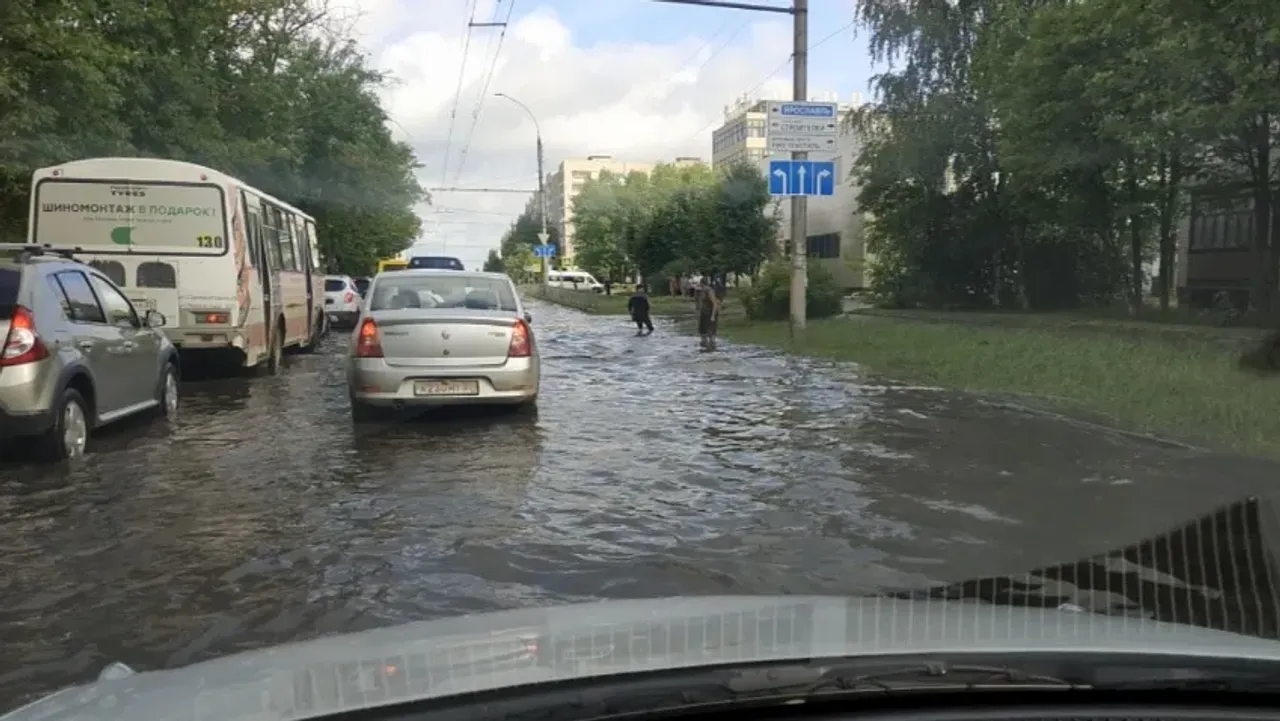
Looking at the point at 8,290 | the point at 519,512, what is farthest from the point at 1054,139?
the point at 8,290

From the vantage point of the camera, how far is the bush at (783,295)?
2975 centimetres

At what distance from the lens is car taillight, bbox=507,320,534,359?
10531mm

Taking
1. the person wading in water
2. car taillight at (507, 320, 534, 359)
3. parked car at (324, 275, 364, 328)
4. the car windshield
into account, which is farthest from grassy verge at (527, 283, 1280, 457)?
parked car at (324, 275, 364, 328)

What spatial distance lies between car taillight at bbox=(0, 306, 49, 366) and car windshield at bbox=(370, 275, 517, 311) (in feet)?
10.6

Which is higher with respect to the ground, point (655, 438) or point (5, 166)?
point (5, 166)

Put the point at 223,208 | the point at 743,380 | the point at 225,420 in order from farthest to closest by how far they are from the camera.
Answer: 1. the point at 743,380
2. the point at 223,208
3. the point at 225,420

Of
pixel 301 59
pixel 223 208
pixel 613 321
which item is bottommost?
pixel 613 321

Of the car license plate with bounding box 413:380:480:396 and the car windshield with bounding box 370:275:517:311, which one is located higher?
the car windshield with bounding box 370:275:517:311

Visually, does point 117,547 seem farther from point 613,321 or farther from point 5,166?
point 613,321

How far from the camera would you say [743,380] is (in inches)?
606

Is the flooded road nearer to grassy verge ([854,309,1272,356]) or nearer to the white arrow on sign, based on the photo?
grassy verge ([854,309,1272,356])

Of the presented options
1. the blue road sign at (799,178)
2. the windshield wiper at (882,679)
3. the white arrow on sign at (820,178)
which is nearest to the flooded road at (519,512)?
the windshield wiper at (882,679)

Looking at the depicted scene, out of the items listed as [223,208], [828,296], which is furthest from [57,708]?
[828,296]

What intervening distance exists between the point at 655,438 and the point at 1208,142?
704 inches
